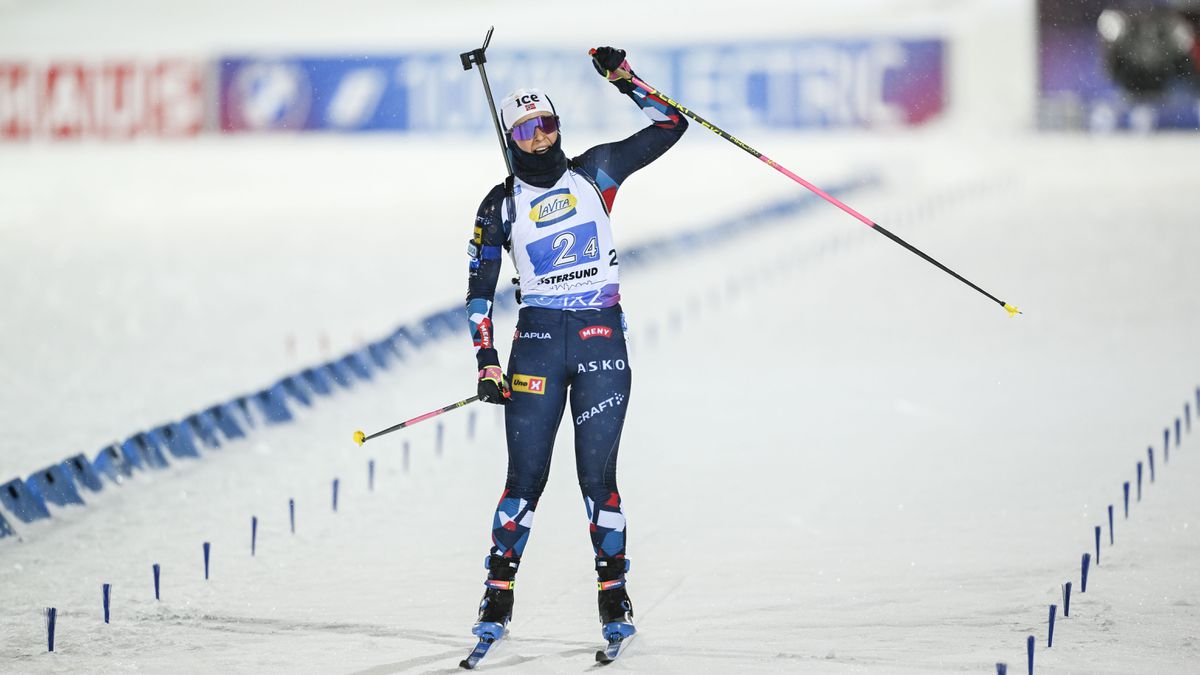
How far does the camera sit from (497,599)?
20.7 feet

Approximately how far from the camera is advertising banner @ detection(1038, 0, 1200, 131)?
3481 cm

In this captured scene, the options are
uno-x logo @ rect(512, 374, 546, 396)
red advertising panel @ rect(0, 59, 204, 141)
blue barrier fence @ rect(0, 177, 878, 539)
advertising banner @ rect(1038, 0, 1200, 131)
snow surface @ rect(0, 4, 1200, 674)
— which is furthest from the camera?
red advertising panel @ rect(0, 59, 204, 141)

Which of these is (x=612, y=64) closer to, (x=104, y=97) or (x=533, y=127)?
(x=533, y=127)

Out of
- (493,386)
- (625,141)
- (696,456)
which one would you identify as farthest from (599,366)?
(696,456)

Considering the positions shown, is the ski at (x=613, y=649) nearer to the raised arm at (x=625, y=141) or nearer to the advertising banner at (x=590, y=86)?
the raised arm at (x=625, y=141)

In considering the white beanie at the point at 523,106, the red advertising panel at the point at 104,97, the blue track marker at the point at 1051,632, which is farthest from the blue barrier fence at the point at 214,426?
the red advertising panel at the point at 104,97

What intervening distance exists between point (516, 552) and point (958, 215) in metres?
19.8

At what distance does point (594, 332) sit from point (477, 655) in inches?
53.2

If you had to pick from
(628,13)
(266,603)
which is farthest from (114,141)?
(266,603)

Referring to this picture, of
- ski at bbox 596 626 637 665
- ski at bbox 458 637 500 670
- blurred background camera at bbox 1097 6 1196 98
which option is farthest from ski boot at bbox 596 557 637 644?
blurred background camera at bbox 1097 6 1196 98

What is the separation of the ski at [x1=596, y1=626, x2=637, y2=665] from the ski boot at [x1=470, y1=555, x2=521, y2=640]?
1.34ft

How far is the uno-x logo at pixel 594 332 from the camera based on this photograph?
6371 mm

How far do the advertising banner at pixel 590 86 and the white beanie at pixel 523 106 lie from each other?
33.9 m

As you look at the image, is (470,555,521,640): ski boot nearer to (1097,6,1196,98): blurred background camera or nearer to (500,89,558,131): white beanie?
(500,89,558,131): white beanie
